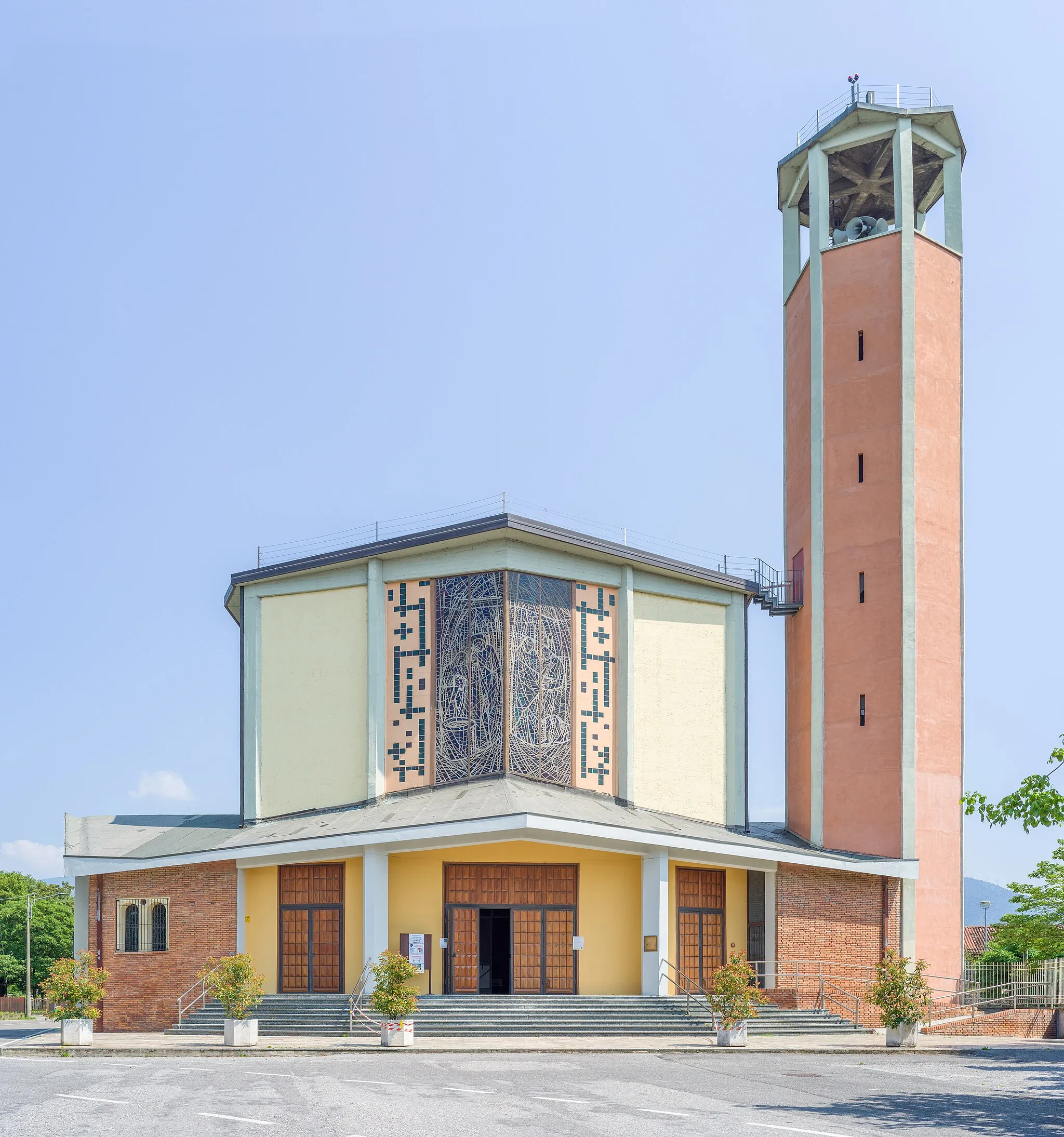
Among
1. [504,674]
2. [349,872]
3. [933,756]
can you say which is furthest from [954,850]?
[349,872]

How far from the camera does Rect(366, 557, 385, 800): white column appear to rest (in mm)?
33281

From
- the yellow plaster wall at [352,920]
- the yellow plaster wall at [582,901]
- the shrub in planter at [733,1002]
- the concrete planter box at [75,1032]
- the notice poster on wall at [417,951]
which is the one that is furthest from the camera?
the yellow plaster wall at [582,901]

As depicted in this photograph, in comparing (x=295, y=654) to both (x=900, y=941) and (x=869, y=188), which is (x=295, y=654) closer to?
(x=900, y=941)

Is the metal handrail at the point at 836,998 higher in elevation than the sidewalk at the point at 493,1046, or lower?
lower

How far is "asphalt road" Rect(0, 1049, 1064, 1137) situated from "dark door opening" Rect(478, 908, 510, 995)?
831cm

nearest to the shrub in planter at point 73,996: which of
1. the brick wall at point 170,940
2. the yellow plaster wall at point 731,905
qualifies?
the brick wall at point 170,940

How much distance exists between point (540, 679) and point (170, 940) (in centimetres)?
1068

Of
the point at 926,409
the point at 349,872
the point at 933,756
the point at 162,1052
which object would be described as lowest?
the point at 162,1052

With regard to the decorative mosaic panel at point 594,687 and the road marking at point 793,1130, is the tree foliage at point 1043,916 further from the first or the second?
the road marking at point 793,1130

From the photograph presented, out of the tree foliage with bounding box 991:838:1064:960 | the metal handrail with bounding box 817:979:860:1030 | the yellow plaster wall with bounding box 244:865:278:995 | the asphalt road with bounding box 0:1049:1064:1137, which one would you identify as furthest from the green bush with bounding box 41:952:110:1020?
the tree foliage with bounding box 991:838:1064:960

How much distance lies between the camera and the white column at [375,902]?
30.3 metres

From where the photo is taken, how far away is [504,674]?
32.6m

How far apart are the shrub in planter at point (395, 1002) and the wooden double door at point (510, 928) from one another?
219 inches

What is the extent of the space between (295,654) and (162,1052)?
485 inches
